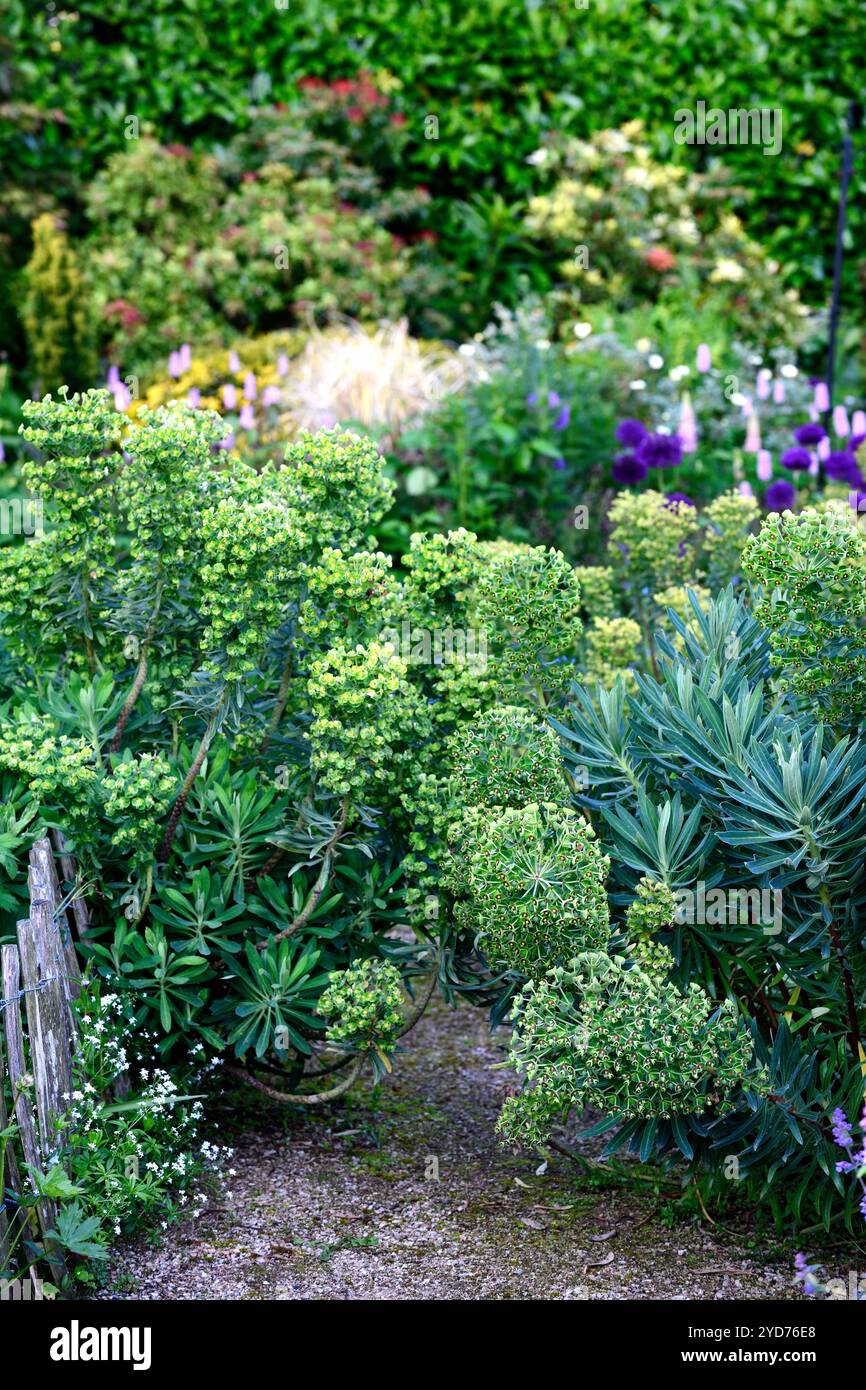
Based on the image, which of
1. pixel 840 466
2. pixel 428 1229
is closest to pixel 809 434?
pixel 840 466

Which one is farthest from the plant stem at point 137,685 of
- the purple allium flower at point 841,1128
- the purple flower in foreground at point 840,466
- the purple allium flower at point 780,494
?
the purple flower in foreground at point 840,466

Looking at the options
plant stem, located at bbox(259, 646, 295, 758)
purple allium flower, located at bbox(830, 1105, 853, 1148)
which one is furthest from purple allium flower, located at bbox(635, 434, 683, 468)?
purple allium flower, located at bbox(830, 1105, 853, 1148)

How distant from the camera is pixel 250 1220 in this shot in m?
3.58

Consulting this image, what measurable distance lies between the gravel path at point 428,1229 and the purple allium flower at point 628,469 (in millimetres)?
3102

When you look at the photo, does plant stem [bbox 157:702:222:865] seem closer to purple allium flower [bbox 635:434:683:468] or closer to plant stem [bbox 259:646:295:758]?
plant stem [bbox 259:646:295:758]

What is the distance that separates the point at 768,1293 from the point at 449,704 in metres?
1.57

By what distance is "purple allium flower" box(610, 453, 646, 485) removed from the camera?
253 inches

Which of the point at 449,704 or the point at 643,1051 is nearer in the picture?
the point at 643,1051

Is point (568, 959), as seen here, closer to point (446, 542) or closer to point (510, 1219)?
point (510, 1219)

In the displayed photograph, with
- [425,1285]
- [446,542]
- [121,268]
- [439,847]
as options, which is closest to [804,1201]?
[425,1285]

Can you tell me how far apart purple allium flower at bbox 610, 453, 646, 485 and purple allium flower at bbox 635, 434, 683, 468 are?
46mm

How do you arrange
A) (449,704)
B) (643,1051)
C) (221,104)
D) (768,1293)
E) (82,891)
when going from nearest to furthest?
1. (643,1051)
2. (768,1293)
3. (82,891)
4. (449,704)
5. (221,104)

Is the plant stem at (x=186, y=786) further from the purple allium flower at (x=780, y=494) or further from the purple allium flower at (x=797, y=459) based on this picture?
the purple allium flower at (x=797, y=459)

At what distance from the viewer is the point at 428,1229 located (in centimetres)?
354
